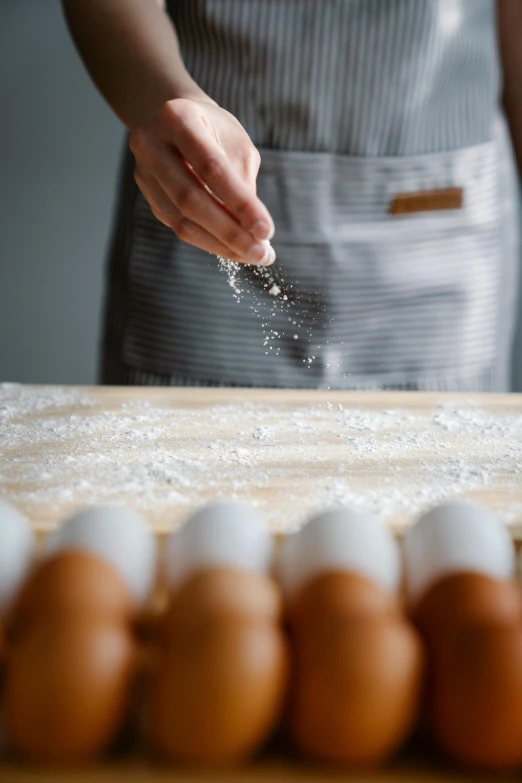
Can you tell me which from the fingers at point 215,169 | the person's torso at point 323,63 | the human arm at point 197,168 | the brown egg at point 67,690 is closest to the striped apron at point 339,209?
the person's torso at point 323,63

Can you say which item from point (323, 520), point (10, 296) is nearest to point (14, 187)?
point (10, 296)

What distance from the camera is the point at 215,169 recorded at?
0.57 metres

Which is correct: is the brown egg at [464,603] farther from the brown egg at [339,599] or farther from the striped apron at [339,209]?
the striped apron at [339,209]

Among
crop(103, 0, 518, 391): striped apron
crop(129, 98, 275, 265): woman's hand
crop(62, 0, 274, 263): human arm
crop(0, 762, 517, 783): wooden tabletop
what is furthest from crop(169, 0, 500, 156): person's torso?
crop(0, 762, 517, 783): wooden tabletop

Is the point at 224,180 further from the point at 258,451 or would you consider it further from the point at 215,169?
the point at 258,451

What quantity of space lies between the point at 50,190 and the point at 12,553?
145 centimetres

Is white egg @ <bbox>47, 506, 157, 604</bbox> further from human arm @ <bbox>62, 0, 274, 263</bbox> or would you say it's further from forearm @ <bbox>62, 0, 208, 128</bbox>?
forearm @ <bbox>62, 0, 208, 128</bbox>

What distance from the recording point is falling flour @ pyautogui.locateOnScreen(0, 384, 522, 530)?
0.56m

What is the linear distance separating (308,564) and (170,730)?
10 centimetres

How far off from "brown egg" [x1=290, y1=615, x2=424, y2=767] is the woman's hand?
31cm

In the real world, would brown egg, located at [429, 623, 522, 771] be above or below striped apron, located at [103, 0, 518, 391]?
below

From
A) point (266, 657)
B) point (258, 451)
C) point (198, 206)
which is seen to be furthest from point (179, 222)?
point (266, 657)

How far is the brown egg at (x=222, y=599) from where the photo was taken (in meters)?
0.33

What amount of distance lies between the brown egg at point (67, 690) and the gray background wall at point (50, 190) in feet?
4.89
